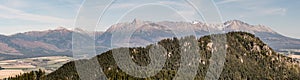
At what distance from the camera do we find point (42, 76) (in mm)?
127000

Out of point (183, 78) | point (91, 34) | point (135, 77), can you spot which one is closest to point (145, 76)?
→ point (135, 77)

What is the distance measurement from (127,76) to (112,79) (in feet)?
26.4

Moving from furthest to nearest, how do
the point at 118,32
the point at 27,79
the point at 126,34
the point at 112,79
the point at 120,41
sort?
the point at 112,79
the point at 27,79
the point at 126,34
the point at 118,32
the point at 120,41

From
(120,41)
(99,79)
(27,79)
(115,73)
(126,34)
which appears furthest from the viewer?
(99,79)

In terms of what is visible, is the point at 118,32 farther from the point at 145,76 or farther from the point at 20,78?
the point at 145,76

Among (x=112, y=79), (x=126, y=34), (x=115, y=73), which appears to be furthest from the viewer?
(x=115, y=73)

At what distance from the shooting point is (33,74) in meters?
121

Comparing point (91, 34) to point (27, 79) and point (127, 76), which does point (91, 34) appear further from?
point (127, 76)

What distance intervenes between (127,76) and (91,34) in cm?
10327

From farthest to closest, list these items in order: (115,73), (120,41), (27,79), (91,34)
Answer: (115,73) < (27,79) < (120,41) < (91,34)

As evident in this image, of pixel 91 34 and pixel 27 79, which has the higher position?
pixel 91 34

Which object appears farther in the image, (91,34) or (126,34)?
(126,34)

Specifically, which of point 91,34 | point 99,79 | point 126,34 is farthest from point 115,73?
point 91,34

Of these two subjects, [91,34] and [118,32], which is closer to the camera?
[91,34]
